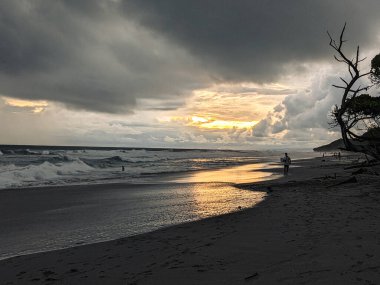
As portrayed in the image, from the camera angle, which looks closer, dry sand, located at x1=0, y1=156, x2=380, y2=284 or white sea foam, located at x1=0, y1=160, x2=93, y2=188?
dry sand, located at x1=0, y1=156, x2=380, y2=284

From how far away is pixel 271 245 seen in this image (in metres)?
6.58

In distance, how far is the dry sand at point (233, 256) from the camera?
5.09 metres

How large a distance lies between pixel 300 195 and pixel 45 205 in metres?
10.4

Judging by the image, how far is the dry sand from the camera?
5.09 meters

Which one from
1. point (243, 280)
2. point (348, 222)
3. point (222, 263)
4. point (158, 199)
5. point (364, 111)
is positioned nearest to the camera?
point (243, 280)

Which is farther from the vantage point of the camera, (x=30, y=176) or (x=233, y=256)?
(x=30, y=176)

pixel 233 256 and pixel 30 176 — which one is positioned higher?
pixel 233 256

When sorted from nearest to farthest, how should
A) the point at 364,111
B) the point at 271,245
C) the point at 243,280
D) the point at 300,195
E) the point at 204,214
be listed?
the point at 243,280, the point at 271,245, the point at 204,214, the point at 300,195, the point at 364,111

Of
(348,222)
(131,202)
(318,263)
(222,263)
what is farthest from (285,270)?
(131,202)

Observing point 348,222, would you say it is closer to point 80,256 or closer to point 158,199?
point 80,256

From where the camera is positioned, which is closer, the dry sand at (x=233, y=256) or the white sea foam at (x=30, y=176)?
the dry sand at (x=233, y=256)

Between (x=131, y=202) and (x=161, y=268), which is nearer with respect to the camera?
(x=161, y=268)

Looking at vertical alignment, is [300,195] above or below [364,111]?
below

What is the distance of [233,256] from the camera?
239 inches
